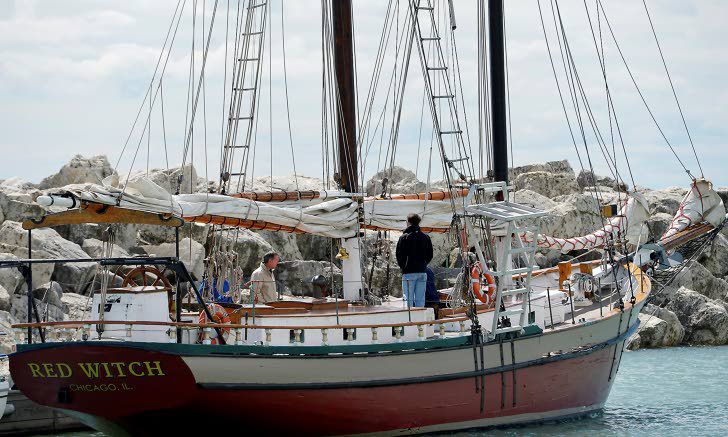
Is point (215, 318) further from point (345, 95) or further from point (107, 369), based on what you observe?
point (345, 95)

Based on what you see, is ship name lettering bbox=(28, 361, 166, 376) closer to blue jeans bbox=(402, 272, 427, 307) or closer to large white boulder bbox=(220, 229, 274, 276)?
blue jeans bbox=(402, 272, 427, 307)

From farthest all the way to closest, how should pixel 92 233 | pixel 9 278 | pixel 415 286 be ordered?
1. pixel 92 233
2. pixel 9 278
3. pixel 415 286

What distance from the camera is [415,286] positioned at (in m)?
19.0

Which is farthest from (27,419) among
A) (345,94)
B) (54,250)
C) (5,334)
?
(54,250)

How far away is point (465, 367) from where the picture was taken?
18.0 m

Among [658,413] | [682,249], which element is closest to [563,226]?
[682,249]

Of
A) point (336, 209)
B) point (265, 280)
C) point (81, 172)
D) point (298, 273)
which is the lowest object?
point (298, 273)

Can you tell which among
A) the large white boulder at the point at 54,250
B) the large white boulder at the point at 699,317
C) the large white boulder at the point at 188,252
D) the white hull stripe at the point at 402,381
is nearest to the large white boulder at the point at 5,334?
the large white boulder at the point at 54,250

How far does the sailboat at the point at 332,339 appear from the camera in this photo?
52.9 feet

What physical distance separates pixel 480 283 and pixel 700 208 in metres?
6.99

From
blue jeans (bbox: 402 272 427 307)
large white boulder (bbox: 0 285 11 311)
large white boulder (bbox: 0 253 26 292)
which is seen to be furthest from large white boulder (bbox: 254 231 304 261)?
blue jeans (bbox: 402 272 427 307)

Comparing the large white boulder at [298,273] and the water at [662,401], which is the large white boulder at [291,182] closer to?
the large white boulder at [298,273]

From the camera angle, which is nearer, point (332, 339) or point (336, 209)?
point (332, 339)

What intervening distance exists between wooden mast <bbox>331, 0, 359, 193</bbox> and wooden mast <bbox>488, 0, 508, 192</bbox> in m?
3.09
